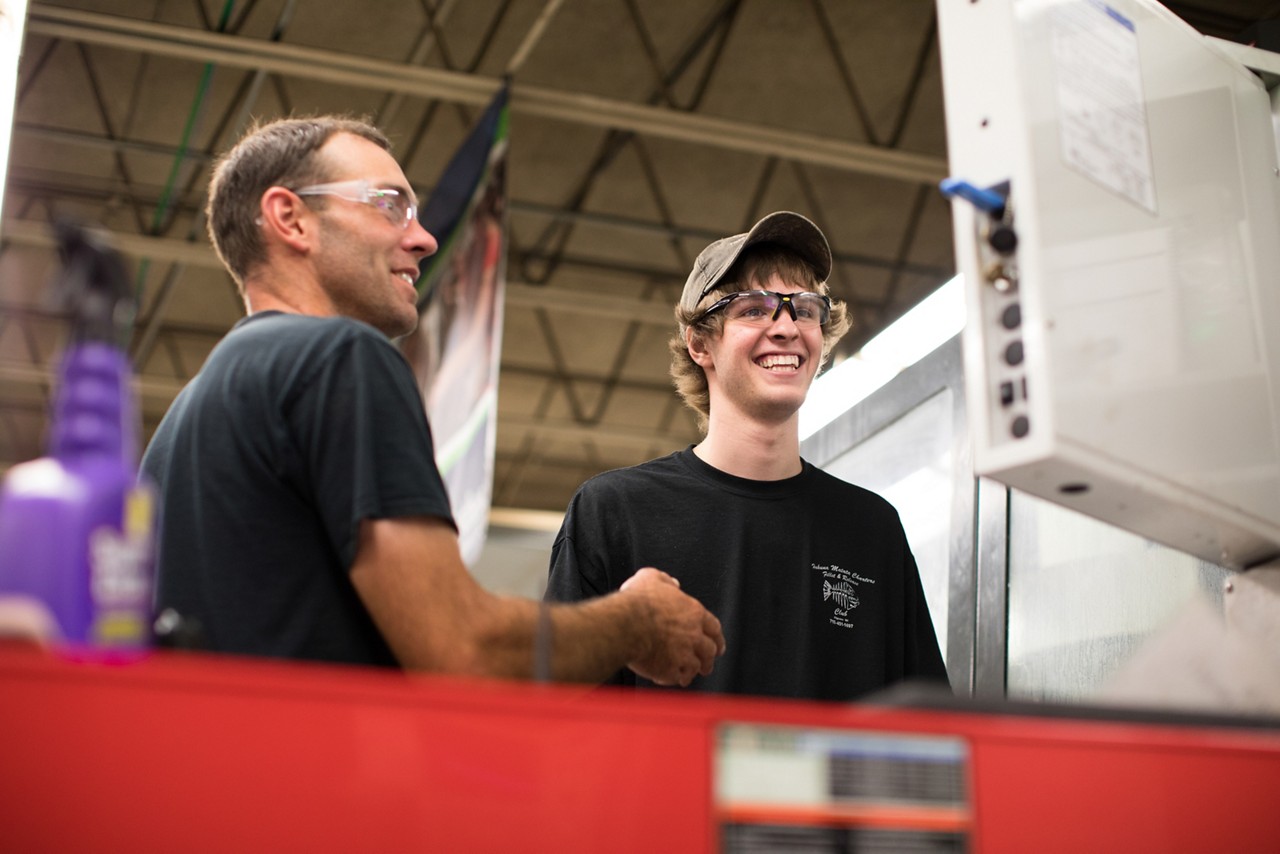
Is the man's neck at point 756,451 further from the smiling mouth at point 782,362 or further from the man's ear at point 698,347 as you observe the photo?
the man's ear at point 698,347

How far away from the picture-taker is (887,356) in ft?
11.4

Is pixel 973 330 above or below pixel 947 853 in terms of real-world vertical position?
above

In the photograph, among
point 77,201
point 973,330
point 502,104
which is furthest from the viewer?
point 77,201

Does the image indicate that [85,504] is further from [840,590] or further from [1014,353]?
[840,590]

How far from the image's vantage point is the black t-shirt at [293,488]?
1555 millimetres

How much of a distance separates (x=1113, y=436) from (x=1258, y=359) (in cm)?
51

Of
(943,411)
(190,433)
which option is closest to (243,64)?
(943,411)

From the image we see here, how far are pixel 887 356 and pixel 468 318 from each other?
304cm

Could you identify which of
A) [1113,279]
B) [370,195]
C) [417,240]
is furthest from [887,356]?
[1113,279]

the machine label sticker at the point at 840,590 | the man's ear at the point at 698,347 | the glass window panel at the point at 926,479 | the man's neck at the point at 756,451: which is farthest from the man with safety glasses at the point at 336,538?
the glass window panel at the point at 926,479

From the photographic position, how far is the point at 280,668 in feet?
3.22

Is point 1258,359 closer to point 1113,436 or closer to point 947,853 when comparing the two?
point 1113,436

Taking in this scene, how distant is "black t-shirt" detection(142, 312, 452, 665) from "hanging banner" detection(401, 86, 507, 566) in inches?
153

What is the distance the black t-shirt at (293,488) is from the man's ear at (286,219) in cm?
37
